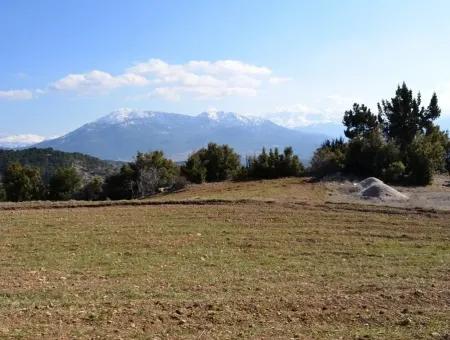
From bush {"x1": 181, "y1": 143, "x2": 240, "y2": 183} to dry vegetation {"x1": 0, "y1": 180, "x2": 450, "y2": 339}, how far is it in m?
22.2

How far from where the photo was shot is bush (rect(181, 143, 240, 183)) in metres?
44.2

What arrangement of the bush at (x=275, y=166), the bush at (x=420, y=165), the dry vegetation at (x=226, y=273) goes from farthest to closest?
the bush at (x=275, y=166) < the bush at (x=420, y=165) < the dry vegetation at (x=226, y=273)

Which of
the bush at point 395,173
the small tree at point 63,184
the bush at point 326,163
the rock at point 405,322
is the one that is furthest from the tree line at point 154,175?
the rock at point 405,322

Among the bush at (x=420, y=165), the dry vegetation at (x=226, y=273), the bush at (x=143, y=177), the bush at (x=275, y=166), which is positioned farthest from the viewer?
the bush at (x=275, y=166)

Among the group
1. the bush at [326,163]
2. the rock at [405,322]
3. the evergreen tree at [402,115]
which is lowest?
the rock at [405,322]

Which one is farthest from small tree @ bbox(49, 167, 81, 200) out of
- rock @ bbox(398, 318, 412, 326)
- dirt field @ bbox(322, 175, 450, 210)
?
rock @ bbox(398, 318, 412, 326)

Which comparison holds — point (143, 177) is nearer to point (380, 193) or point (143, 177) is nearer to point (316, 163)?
point (316, 163)

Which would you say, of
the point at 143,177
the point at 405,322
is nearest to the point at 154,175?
the point at 143,177

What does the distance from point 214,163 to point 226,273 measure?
34.2 meters

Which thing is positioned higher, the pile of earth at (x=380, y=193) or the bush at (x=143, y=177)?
the bush at (x=143, y=177)

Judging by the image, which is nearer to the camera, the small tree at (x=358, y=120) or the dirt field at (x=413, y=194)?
the dirt field at (x=413, y=194)

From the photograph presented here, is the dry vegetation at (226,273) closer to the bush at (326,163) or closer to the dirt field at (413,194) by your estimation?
the dirt field at (413,194)

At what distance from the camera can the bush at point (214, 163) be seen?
145 ft

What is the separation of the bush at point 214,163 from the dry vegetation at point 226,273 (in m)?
22.2
